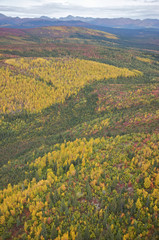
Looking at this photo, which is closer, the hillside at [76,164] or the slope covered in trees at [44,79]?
the hillside at [76,164]

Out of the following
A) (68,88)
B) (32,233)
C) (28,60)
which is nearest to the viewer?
(32,233)

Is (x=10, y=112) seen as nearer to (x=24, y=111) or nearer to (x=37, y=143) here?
(x=24, y=111)

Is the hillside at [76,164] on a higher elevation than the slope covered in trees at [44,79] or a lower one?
lower

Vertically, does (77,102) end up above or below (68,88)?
below

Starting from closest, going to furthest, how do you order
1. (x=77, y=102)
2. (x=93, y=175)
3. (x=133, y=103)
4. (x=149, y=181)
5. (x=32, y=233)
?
(x=32, y=233) < (x=149, y=181) < (x=93, y=175) < (x=133, y=103) < (x=77, y=102)

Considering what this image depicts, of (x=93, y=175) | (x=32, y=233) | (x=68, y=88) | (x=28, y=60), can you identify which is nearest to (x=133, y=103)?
(x=68, y=88)

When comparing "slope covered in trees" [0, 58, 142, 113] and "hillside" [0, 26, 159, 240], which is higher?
"slope covered in trees" [0, 58, 142, 113]

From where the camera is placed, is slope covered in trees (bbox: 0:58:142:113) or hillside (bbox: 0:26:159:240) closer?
hillside (bbox: 0:26:159:240)

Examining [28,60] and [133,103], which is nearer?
[133,103]
